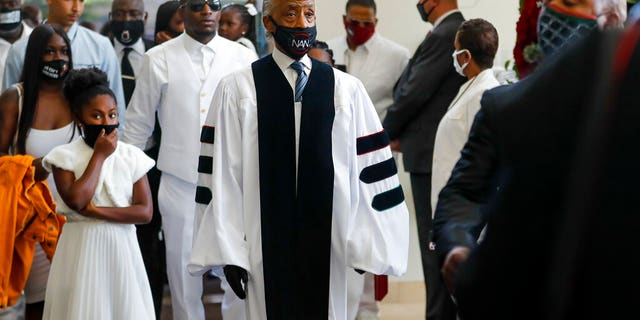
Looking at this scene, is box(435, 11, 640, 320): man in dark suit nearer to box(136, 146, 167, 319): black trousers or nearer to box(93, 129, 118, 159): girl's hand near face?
box(93, 129, 118, 159): girl's hand near face

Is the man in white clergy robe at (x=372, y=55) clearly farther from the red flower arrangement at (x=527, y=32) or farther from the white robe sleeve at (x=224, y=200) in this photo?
the red flower arrangement at (x=527, y=32)

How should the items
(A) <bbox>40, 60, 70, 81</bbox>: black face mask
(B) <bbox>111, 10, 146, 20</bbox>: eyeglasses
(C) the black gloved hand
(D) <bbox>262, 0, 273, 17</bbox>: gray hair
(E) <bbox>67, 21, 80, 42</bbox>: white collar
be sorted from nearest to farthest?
(C) the black gloved hand, (D) <bbox>262, 0, 273, 17</bbox>: gray hair, (A) <bbox>40, 60, 70, 81</bbox>: black face mask, (E) <bbox>67, 21, 80, 42</bbox>: white collar, (B) <bbox>111, 10, 146, 20</bbox>: eyeglasses

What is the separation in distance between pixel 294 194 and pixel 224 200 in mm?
300

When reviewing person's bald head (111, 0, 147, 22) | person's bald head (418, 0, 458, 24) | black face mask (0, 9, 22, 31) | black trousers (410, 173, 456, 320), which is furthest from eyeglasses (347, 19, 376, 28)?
black face mask (0, 9, 22, 31)

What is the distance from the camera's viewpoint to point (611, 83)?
6.44ft

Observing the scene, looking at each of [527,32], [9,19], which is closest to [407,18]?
[9,19]

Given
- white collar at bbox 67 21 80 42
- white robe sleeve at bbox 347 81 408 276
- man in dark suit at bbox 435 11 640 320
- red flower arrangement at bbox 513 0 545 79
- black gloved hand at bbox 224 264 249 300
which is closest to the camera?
man in dark suit at bbox 435 11 640 320

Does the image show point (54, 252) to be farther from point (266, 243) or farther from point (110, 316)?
point (266, 243)

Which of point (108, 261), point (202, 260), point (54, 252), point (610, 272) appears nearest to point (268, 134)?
point (202, 260)

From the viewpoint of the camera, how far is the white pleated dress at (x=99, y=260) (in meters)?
5.38

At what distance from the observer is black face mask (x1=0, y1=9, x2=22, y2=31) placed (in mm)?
8328

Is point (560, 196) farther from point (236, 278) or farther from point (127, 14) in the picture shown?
point (127, 14)

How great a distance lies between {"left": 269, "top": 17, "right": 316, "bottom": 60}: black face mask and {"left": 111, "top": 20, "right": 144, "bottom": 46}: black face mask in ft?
11.4

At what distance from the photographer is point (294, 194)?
4848 millimetres
